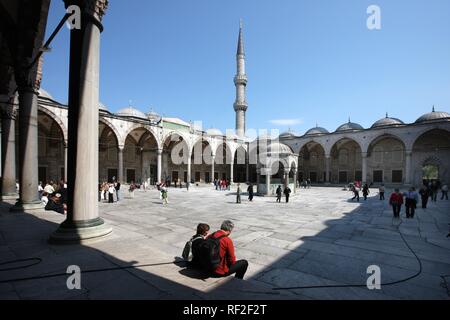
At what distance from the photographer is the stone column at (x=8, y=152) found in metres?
9.51

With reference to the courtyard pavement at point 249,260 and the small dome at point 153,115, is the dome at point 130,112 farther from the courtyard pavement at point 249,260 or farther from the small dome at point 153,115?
the courtyard pavement at point 249,260

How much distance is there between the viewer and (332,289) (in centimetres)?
340

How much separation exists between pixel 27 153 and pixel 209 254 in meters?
7.79

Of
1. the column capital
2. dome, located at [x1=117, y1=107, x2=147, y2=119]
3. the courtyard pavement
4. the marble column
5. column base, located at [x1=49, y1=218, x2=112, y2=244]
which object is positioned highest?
dome, located at [x1=117, y1=107, x2=147, y2=119]

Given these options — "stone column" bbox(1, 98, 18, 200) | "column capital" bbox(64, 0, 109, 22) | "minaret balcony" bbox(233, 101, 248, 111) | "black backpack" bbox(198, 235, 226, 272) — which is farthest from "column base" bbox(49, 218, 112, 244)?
"minaret balcony" bbox(233, 101, 248, 111)

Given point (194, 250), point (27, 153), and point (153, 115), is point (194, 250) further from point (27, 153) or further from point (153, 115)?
point (153, 115)

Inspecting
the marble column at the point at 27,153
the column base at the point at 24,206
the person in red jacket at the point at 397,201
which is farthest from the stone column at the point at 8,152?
the person in red jacket at the point at 397,201

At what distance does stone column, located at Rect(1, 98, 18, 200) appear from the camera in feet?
31.2

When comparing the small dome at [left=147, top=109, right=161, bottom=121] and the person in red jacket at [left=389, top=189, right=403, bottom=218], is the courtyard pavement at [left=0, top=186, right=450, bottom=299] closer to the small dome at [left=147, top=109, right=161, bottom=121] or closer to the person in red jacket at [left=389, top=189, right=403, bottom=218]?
the person in red jacket at [left=389, top=189, right=403, bottom=218]

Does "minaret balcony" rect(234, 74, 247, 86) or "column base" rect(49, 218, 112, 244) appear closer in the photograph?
"column base" rect(49, 218, 112, 244)

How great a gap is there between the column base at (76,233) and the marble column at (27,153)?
181 inches

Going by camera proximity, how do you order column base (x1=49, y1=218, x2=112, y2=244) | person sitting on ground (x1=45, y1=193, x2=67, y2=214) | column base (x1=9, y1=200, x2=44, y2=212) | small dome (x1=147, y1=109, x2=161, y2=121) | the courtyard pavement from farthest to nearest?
small dome (x1=147, y1=109, x2=161, y2=121) < person sitting on ground (x1=45, y1=193, x2=67, y2=214) < column base (x1=9, y1=200, x2=44, y2=212) < column base (x1=49, y1=218, x2=112, y2=244) < the courtyard pavement
